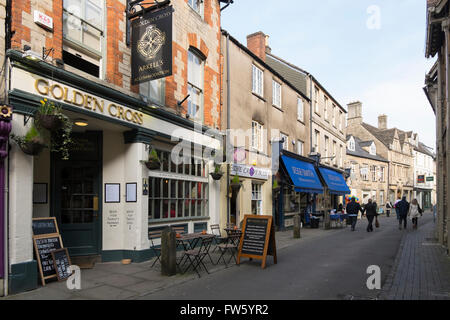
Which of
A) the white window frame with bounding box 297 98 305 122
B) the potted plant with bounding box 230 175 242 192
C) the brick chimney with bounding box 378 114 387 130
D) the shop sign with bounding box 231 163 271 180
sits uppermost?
the brick chimney with bounding box 378 114 387 130

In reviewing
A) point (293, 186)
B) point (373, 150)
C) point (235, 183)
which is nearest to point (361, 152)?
point (373, 150)

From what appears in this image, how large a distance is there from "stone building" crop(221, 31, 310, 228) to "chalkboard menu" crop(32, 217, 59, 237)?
6665 millimetres

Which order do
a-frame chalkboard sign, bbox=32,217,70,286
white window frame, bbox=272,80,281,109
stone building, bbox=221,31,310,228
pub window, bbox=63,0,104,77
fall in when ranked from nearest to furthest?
a-frame chalkboard sign, bbox=32,217,70,286, pub window, bbox=63,0,104,77, stone building, bbox=221,31,310,228, white window frame, bbox=272,80,281,109

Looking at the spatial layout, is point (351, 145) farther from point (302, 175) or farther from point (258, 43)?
point (258, 43)

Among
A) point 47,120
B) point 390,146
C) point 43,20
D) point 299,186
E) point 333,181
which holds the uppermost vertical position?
point 390,146

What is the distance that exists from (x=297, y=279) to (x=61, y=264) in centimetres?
478

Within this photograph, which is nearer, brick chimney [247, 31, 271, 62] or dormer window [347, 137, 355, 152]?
brick chimney [247, 31, 271, 62]

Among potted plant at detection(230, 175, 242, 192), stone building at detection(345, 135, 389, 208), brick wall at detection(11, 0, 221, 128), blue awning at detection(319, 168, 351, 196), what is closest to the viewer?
brick wall at detection(11, 0, 221, 128)

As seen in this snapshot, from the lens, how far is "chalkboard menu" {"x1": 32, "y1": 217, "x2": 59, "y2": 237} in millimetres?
6812

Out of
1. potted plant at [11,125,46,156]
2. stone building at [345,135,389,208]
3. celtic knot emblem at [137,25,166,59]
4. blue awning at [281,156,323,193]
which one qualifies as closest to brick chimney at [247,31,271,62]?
Answer: blue awning at [281,156,323,193]

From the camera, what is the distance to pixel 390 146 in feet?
137

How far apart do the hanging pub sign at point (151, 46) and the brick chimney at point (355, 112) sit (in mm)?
39192

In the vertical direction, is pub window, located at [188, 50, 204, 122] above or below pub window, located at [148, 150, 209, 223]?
above

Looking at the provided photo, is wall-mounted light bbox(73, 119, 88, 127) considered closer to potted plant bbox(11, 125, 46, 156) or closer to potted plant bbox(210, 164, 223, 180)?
potted plant bbox(11, 125, 46, 156)
